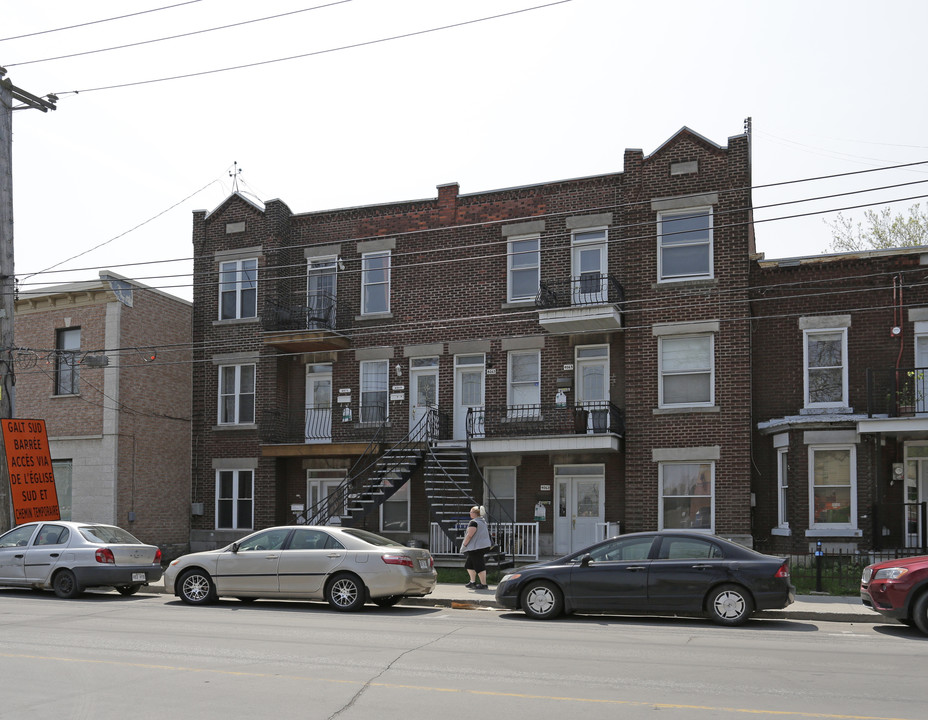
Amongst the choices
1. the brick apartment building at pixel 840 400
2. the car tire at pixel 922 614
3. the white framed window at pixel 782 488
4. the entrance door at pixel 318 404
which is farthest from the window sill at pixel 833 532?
the entrance door at pixel 318 404

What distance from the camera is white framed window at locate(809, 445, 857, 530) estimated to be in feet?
71.4

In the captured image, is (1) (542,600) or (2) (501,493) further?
(2) (501,493)

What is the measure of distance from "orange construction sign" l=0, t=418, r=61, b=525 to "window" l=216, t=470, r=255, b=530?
6.66m

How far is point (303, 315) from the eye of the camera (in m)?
27.0

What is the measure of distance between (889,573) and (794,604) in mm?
2691

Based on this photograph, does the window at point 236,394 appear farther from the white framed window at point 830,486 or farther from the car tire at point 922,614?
the car tire at point 922,614

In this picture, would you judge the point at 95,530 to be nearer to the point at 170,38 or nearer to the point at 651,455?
the point at 170,38

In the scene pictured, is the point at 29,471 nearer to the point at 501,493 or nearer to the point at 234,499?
the point at 234,499

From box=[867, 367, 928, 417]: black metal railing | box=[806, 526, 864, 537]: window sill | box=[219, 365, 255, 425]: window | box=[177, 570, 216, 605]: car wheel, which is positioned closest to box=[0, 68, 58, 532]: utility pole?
box=[177, 570, 216, 605]: car wheel

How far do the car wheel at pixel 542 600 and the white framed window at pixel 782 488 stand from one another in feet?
32.7

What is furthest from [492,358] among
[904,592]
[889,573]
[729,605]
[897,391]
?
[904,592]

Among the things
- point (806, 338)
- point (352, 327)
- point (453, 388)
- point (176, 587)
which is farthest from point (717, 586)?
point (352, 327)

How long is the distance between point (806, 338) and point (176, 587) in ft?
50.7

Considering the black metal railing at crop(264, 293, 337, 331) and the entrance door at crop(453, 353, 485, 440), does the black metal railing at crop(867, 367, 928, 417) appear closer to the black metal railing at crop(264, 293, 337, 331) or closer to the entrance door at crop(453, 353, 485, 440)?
the entrance door at crop(453, 353, 485, 440)
